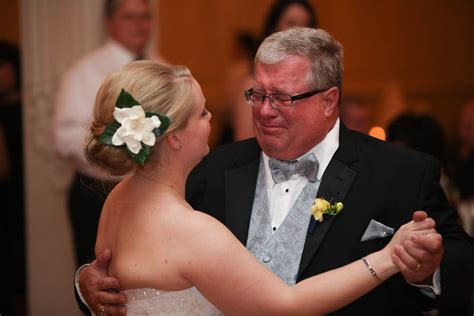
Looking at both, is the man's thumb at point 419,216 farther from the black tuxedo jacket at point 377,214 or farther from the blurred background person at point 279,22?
the blurred background person at point 279,22

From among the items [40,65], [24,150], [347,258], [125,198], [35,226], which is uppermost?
[125,198]

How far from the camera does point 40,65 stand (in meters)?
5.83

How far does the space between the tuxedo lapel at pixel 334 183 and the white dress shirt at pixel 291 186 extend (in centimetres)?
3

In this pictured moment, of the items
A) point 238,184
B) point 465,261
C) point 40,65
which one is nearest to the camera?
point 465,261

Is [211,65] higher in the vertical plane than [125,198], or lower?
lower

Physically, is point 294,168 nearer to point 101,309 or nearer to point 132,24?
point 101,309

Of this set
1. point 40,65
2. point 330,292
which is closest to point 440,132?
point 330,292

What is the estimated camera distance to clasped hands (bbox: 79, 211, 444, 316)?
258cm

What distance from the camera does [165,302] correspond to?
2650 millimetres

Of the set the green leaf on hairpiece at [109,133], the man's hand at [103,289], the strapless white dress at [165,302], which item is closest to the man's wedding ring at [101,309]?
the man's hand at [103,289]

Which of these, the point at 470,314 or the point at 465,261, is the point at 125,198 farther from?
the point at 470,314

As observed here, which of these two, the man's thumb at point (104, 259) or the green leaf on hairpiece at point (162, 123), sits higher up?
the green leaf on hairpiece at point (162, 123)

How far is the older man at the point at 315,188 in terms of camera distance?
2963 mm

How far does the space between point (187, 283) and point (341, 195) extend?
0.73 metres
